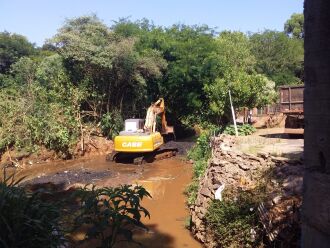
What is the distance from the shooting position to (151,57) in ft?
72.0

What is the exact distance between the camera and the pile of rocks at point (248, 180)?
21.6 feet

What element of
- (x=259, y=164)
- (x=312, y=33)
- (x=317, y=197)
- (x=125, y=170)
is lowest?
(x=125, y=170)

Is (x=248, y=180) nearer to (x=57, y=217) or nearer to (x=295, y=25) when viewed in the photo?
(x=57, y=217)

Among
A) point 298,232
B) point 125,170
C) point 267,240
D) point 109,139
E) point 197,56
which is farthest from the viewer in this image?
point 197,56

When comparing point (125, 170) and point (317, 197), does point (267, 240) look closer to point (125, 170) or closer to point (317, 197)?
point (317, 197)

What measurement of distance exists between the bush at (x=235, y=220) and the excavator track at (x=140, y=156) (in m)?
9.55

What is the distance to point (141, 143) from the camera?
1627cm

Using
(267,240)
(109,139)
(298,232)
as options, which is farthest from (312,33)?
(109,139)

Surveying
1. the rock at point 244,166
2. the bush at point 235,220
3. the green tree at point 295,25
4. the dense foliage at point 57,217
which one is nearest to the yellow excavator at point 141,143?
the rock at point 244,166

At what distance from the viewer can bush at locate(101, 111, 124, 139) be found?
21141mm

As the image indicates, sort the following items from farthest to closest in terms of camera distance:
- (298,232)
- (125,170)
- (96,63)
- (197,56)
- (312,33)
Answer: (197,56) < (96,63) < (125,170) < (298,232) < (312,33)

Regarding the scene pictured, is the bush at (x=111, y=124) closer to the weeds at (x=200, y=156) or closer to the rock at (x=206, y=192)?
the weeds at (x=200, y=156)

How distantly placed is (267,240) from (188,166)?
10.1 meters

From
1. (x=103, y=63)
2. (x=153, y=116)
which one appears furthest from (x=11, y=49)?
(x=153, y=116)
